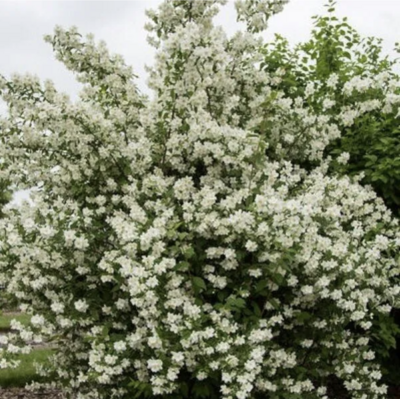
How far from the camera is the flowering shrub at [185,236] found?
4.79 m

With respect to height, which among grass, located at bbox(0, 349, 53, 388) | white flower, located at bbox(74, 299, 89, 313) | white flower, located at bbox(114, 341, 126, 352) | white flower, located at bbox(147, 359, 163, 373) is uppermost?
grass, located at bbox(0, 349, 53, 388)

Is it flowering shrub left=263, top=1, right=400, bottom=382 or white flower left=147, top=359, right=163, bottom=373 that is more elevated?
flowering shrub left=263, top=1, right=400, bottom=382

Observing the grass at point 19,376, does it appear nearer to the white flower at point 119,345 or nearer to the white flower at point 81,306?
the white flower at point 81,306

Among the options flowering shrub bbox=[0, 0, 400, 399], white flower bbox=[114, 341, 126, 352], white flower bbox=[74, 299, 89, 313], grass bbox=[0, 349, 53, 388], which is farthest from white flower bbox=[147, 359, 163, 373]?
grass bbox=[0, 349, 53, 388]

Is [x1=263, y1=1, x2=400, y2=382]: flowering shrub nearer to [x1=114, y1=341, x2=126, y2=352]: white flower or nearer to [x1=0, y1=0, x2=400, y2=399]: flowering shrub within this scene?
[x1=0, y1=0, x2=400, y2=399]: flowering shrub

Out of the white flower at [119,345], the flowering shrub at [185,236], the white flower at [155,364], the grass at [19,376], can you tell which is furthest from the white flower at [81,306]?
the grass at [19,376]

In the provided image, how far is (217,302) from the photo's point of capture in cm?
508

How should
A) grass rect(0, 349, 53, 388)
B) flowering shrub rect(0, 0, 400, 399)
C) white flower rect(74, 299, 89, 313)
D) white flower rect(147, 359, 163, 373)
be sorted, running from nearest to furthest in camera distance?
white flower rect(147, 359, 163, 373)
flowering shrub rect(0, 0, 400, 399)
white flower rect(74, 299, 89, 313)
grass rect(0, 349, 53, 388)

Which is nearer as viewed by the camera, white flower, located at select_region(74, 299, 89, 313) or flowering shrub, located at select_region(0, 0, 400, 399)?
flowering shrub, located at select_region(0, 0, 400, 399)

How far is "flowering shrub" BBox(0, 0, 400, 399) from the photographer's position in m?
4.79

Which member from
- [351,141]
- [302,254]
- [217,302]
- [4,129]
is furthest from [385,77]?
[4,129]

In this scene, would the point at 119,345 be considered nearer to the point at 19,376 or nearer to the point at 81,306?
the point at 81,306

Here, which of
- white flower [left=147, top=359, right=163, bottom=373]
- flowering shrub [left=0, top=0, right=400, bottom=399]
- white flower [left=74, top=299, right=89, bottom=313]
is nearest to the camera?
white flower [left=147, top=359, right=163, bottom=373]

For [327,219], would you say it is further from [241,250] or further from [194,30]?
[194,30]
